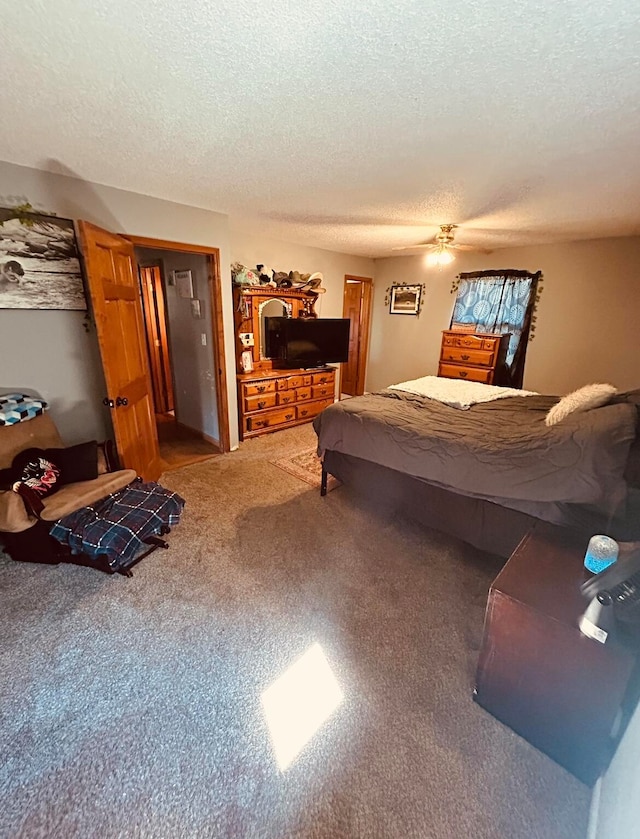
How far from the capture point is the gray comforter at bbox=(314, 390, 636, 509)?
173 centimetres

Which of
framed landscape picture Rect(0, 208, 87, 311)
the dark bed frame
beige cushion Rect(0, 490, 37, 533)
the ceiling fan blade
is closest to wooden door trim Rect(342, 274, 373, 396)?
the ceiling fan blade

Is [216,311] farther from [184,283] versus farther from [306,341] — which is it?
[306,341]

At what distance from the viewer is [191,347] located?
3973 millimetres

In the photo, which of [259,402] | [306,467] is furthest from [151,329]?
[306,467]

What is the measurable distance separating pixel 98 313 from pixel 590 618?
9.26ft

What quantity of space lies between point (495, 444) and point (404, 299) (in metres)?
3.93

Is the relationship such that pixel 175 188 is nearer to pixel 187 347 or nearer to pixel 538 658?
pixel 187 347

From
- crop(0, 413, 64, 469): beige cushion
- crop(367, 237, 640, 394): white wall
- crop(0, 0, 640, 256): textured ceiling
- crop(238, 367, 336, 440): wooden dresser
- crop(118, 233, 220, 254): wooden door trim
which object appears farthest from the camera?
crop(238, 367, 336, 440): wooden dresser

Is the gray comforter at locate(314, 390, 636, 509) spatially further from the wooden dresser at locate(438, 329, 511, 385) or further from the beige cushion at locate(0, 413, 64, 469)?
the beige cushion at locate(0, 413, 64, 469)

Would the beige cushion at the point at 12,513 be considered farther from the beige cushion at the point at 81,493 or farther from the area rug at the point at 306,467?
the area rug at the point at 306,467

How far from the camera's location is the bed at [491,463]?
1727 millimetres

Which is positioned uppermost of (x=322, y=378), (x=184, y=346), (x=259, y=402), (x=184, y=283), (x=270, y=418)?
(x=184, y=283)

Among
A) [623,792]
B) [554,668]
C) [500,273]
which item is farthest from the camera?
[500,273]

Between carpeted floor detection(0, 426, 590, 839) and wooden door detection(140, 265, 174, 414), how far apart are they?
308cm
